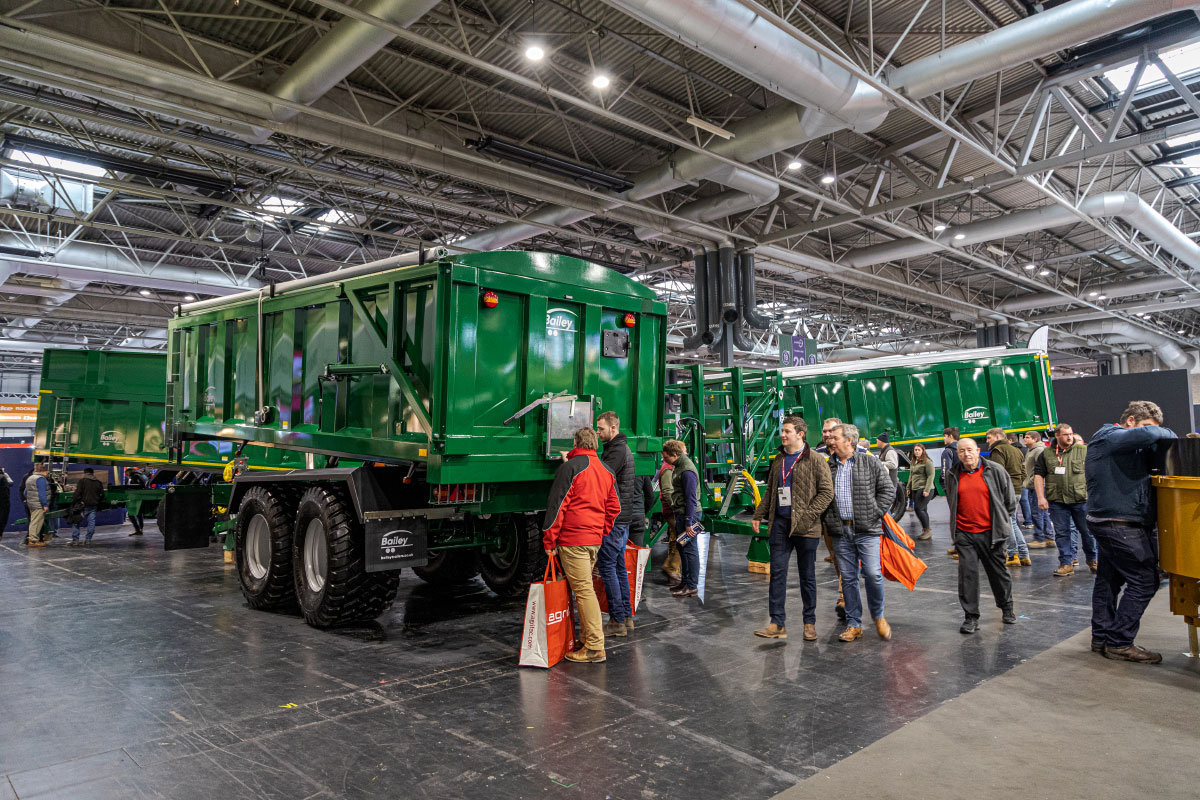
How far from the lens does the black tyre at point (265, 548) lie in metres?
7.32

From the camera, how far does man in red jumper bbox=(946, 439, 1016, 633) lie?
652 cm

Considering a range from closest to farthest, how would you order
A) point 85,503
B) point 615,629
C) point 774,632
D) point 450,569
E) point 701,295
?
point 774,632, point 615,629, point 450,569, point 85,503, point 701,295

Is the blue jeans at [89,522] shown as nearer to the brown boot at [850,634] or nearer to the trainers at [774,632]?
the trainers at [774,632]

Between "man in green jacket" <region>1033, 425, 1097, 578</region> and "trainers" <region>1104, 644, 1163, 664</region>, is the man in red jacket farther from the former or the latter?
"man in green jacket" <region>1033, 425, 1097, 578</region>

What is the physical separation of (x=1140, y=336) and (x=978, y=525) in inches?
1154

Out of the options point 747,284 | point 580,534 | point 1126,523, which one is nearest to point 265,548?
point 580,534

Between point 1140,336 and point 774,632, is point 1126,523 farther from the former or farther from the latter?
point 1140,336

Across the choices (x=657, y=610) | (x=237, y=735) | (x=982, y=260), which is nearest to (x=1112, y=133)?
(x=982, y=260)

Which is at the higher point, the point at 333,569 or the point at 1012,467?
→ the point at 1012,467

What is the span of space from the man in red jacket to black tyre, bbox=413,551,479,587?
3058mm

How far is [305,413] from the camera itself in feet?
24.6

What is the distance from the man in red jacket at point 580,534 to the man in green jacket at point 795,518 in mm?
1557

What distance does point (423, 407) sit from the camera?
6176 mm

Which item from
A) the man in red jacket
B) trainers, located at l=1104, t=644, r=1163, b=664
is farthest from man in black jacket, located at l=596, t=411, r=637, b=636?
trainers, located at l=1104, t=644, r=1163, b=664
